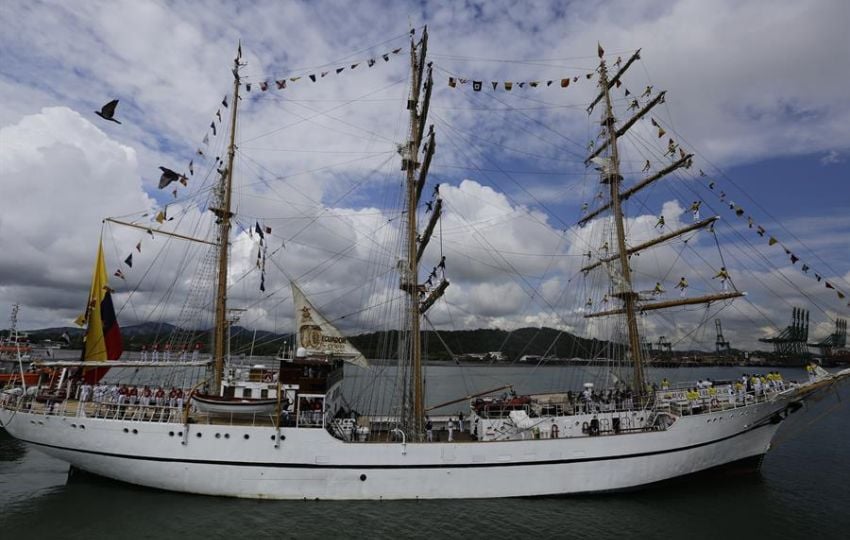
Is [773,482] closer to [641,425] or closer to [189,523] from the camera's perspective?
[641,425]

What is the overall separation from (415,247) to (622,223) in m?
12.7

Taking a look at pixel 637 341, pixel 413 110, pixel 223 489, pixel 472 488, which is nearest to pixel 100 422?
pixel 223 489

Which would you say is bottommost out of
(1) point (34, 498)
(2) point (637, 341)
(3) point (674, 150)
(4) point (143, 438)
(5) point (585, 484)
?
(1) point (34, 498)

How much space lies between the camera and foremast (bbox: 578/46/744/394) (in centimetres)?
2189

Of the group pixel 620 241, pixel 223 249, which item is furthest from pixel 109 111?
pixel 620 241

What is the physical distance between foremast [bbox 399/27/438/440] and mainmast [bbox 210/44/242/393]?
7.86m

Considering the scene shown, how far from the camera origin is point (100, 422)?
16.2 m

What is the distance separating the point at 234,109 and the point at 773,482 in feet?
96.5

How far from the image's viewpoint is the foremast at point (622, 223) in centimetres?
2189

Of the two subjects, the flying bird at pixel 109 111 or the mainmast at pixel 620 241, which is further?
the mainmast at pixel 620 241

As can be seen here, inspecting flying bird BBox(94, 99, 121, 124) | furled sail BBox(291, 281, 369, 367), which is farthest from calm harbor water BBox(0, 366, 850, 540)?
flying bird BBox(94, 99, 121, 124)

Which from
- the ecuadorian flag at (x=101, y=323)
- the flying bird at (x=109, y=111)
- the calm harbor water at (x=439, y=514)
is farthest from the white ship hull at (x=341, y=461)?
the flying bird at (x=109, y=111)

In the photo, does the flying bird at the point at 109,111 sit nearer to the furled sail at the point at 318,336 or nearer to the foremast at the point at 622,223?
the furled sail at the point at 318,336

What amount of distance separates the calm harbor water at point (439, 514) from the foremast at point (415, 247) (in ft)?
11.6
